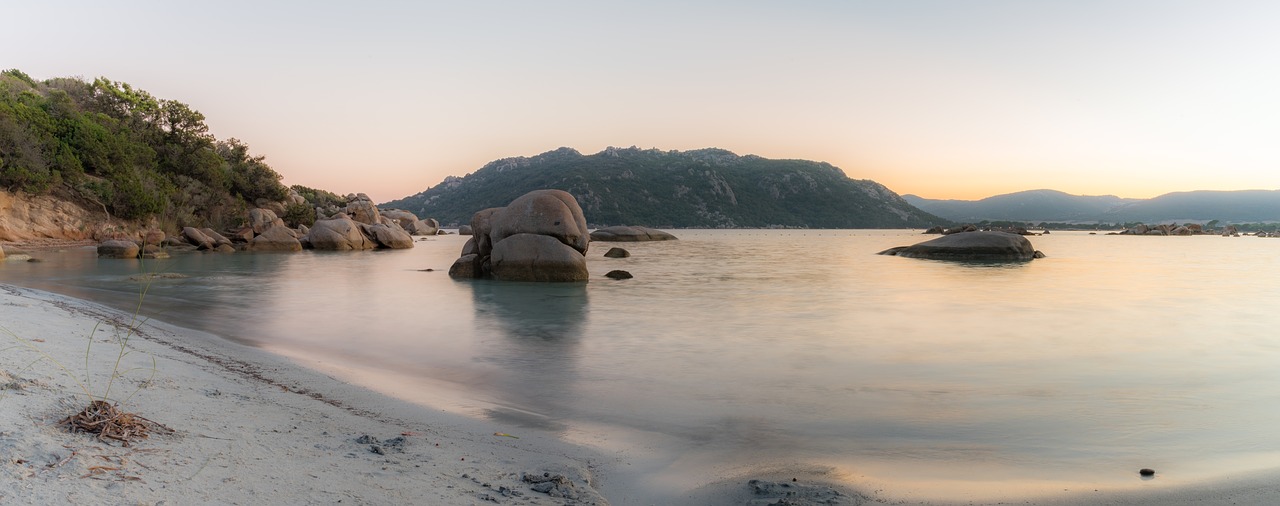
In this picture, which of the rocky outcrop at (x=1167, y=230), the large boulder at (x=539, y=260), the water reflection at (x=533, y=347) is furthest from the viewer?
the rocky outcrop at (x=1167, y=230)

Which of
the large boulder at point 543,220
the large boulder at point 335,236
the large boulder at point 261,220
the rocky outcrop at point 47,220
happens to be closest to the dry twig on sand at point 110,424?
the large boulder at point 543,220

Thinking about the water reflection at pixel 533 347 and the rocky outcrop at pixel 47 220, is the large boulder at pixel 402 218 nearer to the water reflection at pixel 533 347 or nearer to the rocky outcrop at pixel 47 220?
the rocky outcrop at pixel 47 220

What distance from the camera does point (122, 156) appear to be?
122ft

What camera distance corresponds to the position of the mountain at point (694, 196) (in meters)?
124

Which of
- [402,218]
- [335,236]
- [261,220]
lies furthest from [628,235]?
[402,218]

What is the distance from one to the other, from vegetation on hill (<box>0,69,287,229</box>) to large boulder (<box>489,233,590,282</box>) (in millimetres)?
16054

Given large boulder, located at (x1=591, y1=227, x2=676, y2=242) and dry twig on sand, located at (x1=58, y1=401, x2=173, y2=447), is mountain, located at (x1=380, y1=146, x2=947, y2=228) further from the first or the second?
dry twig on sand, located at (x1=58, y1=401, x2=173, y2=447)

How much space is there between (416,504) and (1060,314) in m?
14.0

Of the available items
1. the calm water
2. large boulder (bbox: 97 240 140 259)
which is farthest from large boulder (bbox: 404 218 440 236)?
the calm water

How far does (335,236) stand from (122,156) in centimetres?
1253

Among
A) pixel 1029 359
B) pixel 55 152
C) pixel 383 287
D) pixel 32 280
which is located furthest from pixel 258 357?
pixel 55 152

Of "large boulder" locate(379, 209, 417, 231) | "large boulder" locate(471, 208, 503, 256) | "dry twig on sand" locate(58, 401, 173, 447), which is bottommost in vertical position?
"dry twig on sand" locate(58, 401, 173, 447)

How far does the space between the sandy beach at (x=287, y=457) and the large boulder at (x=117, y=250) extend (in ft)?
82.1

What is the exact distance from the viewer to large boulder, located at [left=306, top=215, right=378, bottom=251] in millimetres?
36969
